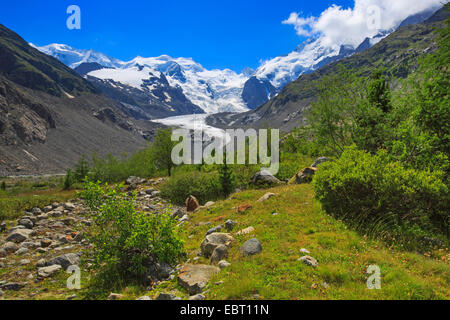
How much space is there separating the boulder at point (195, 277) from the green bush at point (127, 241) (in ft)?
4.32

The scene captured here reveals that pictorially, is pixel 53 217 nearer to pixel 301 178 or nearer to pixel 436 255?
pixel 301 178

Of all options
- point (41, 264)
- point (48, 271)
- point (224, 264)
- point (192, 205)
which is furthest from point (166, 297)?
point (192, 205)

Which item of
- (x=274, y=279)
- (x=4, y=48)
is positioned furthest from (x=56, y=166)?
(x=4, y=48)

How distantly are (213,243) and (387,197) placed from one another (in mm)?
6970

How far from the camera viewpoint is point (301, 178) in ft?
62.7

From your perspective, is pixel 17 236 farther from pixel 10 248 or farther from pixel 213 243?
pixel 213 243

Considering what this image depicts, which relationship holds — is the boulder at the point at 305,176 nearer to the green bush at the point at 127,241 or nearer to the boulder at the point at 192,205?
the boulder at the point at 192,205

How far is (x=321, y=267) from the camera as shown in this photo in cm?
676

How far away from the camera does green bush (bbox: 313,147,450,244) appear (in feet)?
30.1

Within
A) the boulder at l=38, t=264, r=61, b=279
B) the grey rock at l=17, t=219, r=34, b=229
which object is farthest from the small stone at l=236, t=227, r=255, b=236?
the grey rock at l=17, t=219, r=34, b=229

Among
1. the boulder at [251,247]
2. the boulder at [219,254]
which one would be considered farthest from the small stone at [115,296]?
the boulder at [251,247]

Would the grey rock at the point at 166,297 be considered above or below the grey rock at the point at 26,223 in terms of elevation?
above

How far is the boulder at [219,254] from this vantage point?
8062 mm

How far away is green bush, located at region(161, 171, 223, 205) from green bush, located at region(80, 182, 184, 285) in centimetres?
1358
